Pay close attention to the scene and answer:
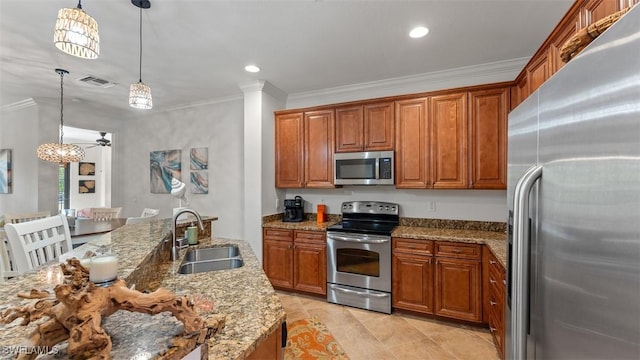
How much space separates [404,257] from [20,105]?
20.5ft

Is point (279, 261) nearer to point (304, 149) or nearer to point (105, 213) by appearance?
point (304, 149)

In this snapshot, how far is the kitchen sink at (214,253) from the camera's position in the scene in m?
2.20

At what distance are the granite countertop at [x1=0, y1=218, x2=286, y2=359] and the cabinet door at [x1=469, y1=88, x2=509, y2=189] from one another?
243 cm

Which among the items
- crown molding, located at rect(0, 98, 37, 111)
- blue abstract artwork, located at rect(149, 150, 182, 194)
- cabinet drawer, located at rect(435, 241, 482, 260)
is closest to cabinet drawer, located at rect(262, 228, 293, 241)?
cabinet drawer, located at rect(435, 241, 482, 260)

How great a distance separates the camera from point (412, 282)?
9.34 ft

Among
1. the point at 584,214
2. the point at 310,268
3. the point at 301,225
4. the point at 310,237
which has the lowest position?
the point at 310,268

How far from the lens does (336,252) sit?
3.16m

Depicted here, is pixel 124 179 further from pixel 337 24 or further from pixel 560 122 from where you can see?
pixel 560 122

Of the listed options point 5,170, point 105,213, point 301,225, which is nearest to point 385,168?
point 301,225

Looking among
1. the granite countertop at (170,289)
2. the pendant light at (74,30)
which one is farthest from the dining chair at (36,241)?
the pendant light at (74,30)

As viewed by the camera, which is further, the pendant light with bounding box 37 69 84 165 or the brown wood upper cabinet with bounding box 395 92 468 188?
the pendant light with bounding box 37 69 84 165

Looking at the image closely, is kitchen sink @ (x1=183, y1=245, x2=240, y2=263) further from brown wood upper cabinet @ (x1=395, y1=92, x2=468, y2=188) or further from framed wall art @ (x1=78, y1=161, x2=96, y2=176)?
framed wall art @ (x1=78, y1=161, x2=96, y2=176)

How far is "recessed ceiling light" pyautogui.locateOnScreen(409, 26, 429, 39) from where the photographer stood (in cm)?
231

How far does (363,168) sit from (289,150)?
109cm
